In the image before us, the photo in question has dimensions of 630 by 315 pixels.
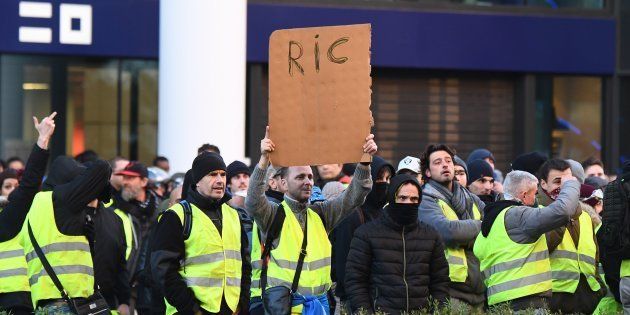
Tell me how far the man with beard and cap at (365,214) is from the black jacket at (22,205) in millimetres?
2570

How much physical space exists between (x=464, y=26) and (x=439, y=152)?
9.91 m

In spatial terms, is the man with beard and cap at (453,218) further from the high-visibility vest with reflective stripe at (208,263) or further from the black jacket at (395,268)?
the high-visibility vest with reflective stripe at (208,263)

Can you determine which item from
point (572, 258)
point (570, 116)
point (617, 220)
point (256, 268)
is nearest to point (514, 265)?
point (572, 258)

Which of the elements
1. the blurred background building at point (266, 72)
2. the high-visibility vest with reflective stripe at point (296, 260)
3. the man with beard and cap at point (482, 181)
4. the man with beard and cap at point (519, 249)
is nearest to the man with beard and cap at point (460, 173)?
the man with beard and cap at point (482, 181)

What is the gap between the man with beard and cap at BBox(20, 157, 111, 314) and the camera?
8.82 m

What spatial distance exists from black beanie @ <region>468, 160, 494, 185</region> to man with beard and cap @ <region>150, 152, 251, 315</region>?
3778mm

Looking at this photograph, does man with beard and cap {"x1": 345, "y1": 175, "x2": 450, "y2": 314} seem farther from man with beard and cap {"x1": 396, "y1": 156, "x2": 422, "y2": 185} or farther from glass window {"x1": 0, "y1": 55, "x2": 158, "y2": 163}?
glass window {"x1": 0, "y1": 55, "x2": 158, "y2": 163}

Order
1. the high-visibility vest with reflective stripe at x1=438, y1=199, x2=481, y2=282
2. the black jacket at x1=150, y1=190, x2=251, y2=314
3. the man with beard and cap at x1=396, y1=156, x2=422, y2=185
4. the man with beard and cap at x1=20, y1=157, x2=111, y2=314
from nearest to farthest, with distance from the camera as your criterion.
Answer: the black jacket at x1=150, y1=190, x2=251, y2=314 < the man with beard and cap at x1=20, y1=157, x2=111, y2=314 < the high-visibility vest with reflective stripe at x1=438, y1=199, x2=481, y2=282 < the man with beard and cap at x1=396, y1=156, x2=422, y2=185

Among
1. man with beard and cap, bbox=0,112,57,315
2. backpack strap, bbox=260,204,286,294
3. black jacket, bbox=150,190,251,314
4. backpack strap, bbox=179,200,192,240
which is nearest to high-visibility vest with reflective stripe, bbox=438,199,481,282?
backpack strap, bbox=260,204,286,294

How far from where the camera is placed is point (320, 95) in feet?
28.4

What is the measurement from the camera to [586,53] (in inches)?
819

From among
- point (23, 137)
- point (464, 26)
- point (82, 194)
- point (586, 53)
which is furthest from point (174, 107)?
point (82, 194)

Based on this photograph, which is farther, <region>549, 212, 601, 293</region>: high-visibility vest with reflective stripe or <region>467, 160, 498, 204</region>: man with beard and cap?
<region>467, 160, 498, 204</region>: man with beard and cap

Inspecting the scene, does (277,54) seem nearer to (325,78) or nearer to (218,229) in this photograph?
(325,78)
